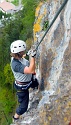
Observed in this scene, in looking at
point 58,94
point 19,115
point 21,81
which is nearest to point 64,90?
point 58,94

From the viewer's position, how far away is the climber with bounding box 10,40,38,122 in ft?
23.0

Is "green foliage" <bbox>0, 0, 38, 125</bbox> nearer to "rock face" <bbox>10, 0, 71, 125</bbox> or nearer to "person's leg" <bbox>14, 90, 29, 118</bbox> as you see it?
"rock face" <bbox>10, 0, 71, 125</bbox>

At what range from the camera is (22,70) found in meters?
7.08

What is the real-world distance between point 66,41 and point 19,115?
7.60ft

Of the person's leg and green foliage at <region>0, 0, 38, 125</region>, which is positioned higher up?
the person's leg

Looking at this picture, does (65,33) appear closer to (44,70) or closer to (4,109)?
(44,70)

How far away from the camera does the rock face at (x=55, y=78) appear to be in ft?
20.6

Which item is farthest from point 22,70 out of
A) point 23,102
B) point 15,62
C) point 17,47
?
point 23,102

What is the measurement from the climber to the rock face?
11.8 inches

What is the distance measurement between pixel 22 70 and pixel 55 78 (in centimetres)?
99

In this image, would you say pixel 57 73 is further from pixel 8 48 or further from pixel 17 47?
pixel 8 48

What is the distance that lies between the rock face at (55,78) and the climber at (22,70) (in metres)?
0.30

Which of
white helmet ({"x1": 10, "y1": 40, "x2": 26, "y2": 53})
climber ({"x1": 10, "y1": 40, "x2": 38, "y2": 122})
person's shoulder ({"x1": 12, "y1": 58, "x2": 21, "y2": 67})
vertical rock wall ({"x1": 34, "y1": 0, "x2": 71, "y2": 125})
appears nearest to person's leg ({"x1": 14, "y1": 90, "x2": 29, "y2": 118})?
climber ({"x1": 10, "y1": 40, "x2": 38, "y2": 122})

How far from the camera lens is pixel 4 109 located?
24750mm
